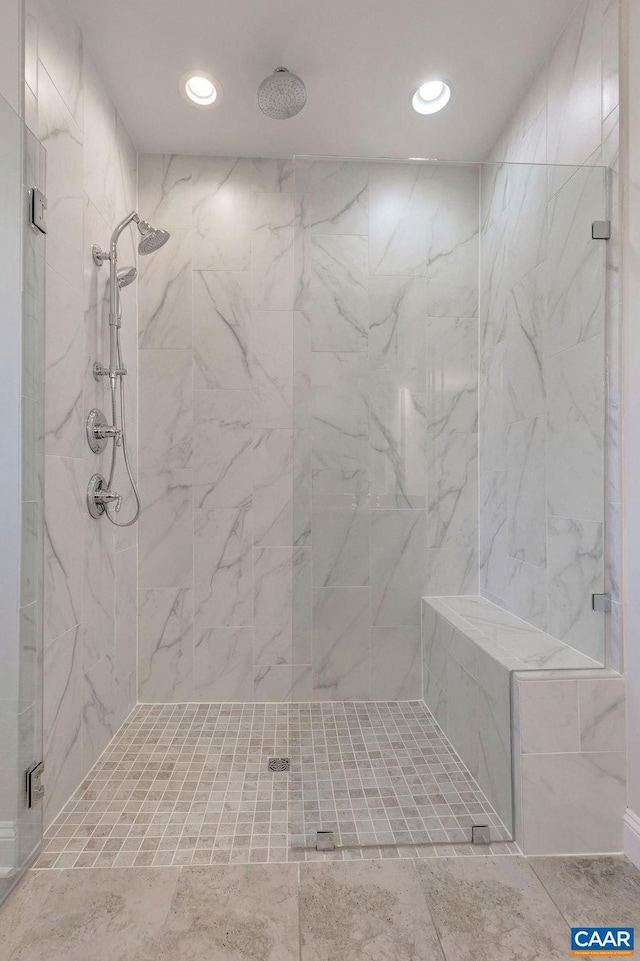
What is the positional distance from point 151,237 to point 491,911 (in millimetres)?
2335

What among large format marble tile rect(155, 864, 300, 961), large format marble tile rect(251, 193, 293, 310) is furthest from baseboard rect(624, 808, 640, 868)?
large format marble tile rect(251, 193, 293, 310)

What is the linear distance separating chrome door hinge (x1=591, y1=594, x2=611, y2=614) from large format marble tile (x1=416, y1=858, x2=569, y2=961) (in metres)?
0.73

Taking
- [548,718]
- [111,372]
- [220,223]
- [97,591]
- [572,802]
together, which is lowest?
[572,802]

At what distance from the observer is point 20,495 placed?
4.80 feet

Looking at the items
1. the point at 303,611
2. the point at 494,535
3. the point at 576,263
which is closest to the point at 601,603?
the point at 494,535

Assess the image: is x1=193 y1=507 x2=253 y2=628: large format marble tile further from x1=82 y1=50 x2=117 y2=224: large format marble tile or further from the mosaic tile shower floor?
x1=82 y1=50 x2=117 y2=224: large format marble tile

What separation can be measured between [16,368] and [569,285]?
1635mm

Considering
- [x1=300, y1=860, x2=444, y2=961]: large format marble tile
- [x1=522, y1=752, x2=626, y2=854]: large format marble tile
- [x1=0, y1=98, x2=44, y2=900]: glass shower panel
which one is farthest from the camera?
[x1=522, y1=752, x2=626, y2=854]: large format marble tile

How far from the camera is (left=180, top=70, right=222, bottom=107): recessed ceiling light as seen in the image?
2068mm

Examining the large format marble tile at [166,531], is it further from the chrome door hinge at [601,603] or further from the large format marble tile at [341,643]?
the chrome door hinge at [601,603]


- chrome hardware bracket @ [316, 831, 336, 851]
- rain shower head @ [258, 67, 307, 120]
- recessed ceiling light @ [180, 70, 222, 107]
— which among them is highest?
recessed ceiling light @ [180, 70, 222, 107]

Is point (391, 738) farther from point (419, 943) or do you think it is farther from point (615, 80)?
point (615, 80)

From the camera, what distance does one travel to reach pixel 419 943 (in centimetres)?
122

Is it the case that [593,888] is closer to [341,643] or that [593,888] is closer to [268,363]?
Answer: [341,643]
